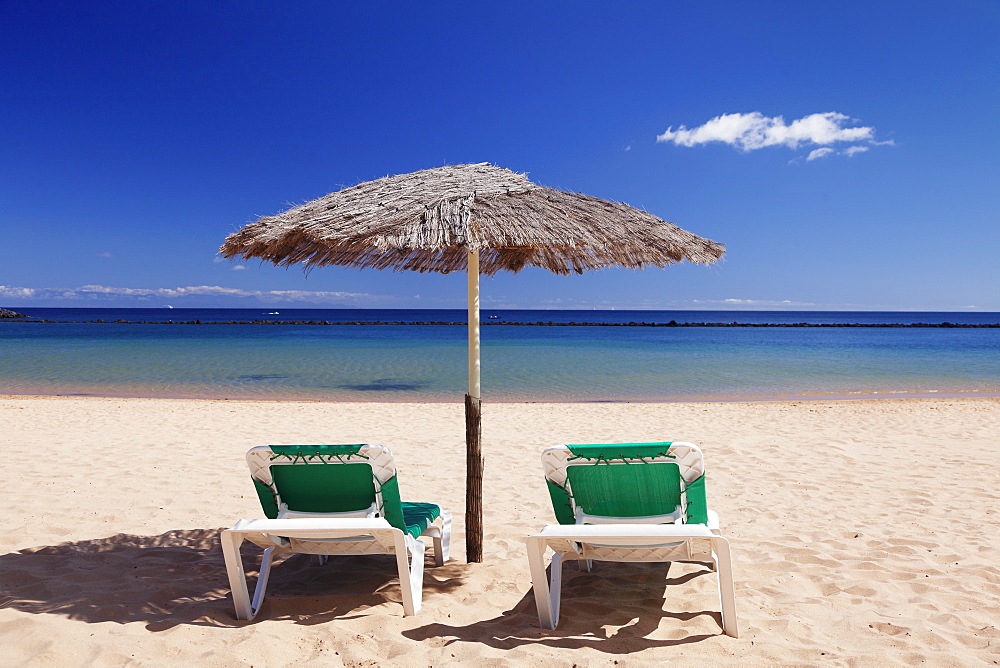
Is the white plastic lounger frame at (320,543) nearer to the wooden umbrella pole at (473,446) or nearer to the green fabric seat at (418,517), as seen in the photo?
the green fabric seat at (418,517)

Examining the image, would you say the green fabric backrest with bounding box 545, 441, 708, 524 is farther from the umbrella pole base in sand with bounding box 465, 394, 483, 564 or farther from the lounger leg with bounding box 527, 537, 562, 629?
the umbrella pole base in sand with bounding box 465, 394, 483, 564

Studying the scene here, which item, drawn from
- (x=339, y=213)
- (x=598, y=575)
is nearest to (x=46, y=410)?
(x=339, y=213)

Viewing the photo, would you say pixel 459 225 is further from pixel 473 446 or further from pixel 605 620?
pixel 605 620

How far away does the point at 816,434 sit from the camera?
761 cm

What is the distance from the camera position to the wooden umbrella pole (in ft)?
10.6

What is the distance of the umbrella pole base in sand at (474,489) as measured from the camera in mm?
3248

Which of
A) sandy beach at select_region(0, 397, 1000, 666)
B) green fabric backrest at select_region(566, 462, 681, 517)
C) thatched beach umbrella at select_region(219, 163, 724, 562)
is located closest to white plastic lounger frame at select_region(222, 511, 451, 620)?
sandy beach at select_region(0, 397, 1000, 666)

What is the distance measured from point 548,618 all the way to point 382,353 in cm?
2358

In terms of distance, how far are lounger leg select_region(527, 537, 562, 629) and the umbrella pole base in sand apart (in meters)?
0.67

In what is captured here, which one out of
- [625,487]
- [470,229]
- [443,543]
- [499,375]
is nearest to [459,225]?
[470,229]

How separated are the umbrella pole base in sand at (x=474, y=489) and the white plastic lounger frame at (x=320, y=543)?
0.49 m

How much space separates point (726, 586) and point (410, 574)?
4.54ft

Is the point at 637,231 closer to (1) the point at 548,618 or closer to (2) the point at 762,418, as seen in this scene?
(1) the point at 548,618

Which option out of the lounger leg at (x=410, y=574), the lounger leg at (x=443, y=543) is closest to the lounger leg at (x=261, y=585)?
the lounger leg at (x=410, y=574)
